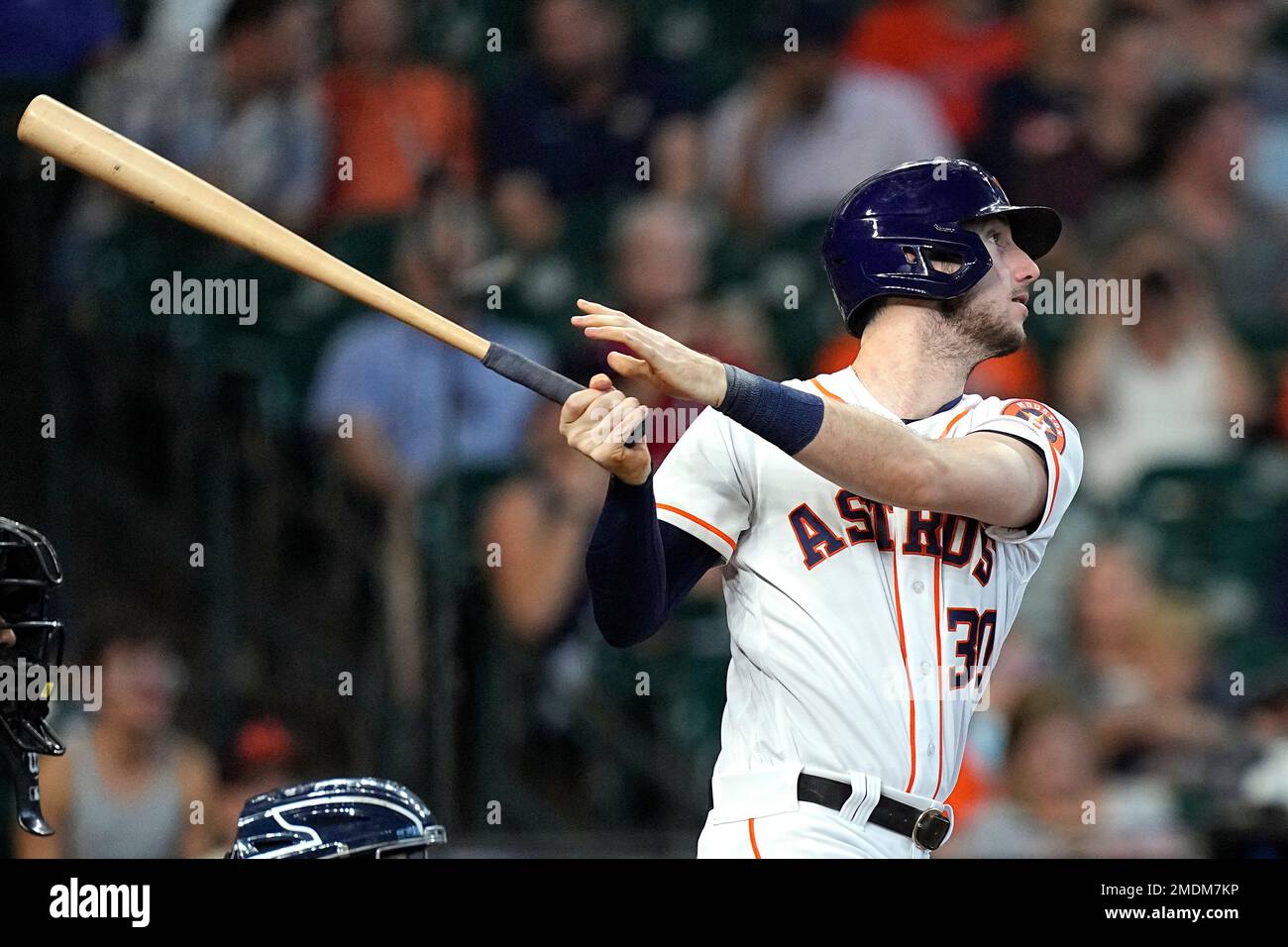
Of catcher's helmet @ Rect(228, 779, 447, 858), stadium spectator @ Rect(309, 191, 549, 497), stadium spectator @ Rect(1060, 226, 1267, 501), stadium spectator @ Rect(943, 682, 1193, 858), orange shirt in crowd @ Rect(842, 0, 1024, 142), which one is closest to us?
catcher's helmet @ Rect(228, 779, 447, 858)

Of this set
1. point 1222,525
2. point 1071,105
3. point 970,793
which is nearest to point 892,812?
point 970,793

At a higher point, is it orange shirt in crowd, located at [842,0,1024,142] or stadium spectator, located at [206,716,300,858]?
orange shirt in crowd, located at [842,0,1024,142]

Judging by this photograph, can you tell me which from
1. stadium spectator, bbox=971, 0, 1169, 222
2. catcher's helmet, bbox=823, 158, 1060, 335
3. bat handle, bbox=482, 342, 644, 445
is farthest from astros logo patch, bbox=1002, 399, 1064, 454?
stadium spectator, bbox=971, 0, 1169, 222

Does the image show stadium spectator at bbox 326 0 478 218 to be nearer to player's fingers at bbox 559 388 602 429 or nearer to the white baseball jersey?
the white baseball jersey

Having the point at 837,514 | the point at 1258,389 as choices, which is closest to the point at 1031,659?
the point at 1258,389

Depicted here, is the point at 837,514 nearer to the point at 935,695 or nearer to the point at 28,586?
the point at 935,695

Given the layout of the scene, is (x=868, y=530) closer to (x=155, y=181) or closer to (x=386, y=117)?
(x=155, y=181)

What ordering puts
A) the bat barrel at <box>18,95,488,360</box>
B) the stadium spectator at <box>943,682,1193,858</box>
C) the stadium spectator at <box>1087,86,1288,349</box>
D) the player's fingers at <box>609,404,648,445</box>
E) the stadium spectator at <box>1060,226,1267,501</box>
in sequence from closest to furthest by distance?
the player's fingers at <box>609,404,648,445</box>
the bat barrel at <box>18,95,488,360</box>
the stadium spectator at <box>943,682,1193,858</box>
the stadium spectator at <box>1060,226,1267,501</box>
the stadium spectator at <box>1087,86,1288,349</box>
